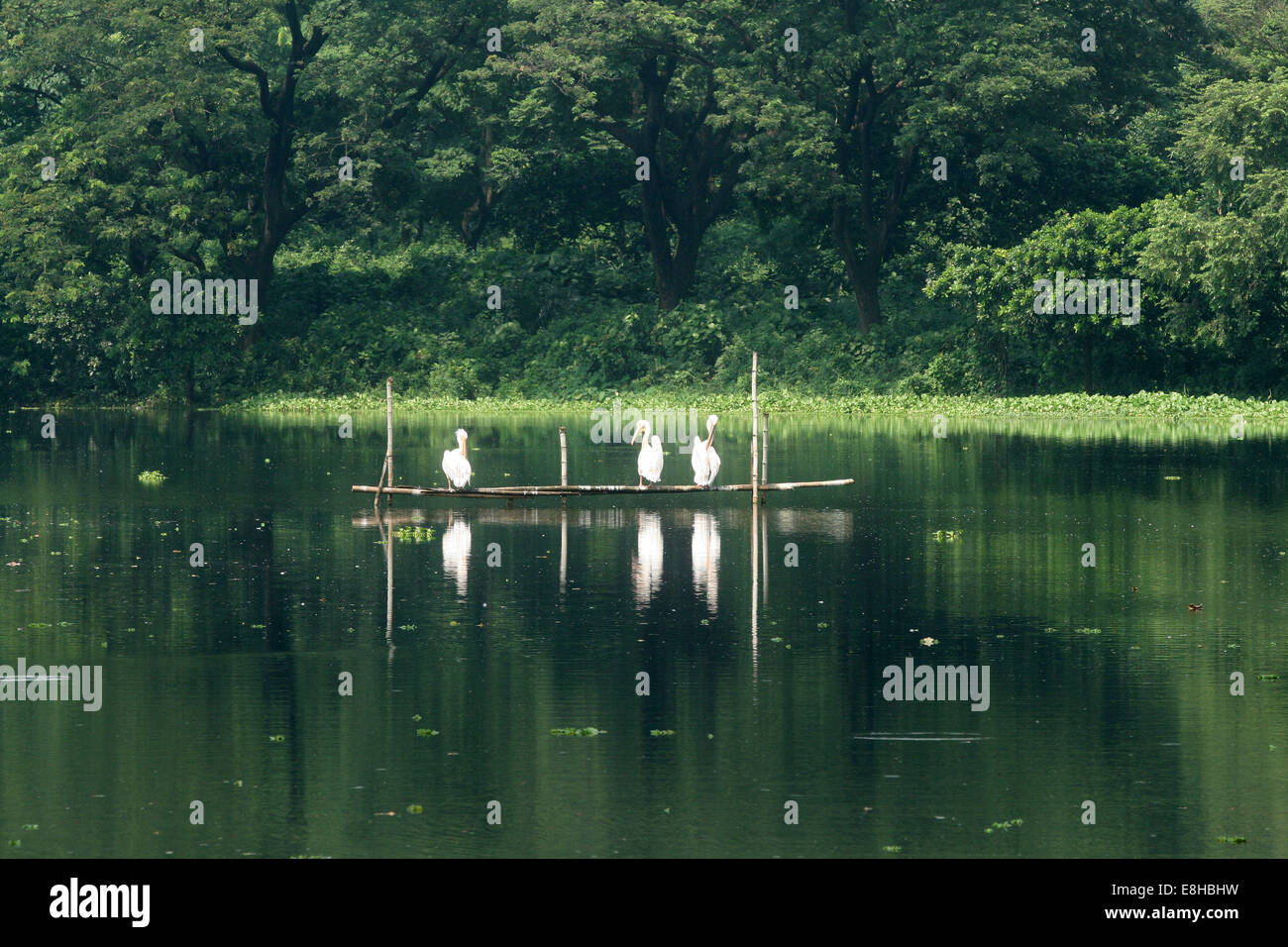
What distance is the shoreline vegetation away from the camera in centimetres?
6178

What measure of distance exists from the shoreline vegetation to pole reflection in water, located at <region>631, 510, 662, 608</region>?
1208 inches

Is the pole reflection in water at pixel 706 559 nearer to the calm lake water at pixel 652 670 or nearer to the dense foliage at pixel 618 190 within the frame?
the calm lake water at pixel 652 670

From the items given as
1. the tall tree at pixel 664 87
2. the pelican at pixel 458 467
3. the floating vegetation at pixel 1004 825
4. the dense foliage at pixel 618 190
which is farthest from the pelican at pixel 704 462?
the tall tree at pixel 664 87

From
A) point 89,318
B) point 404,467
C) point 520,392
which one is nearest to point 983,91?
point 520,392

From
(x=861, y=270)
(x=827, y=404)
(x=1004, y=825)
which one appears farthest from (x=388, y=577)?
(x=861, y=270)

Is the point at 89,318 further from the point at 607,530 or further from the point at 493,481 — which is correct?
the point at 607,530

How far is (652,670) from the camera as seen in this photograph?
1950 centimetres

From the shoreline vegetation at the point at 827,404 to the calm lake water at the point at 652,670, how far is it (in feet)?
79.3

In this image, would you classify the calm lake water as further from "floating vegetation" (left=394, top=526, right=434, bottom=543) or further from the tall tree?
the tall tree

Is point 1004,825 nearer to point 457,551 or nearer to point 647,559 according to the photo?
point 647,559

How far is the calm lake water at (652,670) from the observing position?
14.0m

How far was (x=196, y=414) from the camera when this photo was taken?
6931 cm

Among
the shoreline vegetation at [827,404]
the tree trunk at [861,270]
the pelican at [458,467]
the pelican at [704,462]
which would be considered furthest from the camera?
the tree trunk at [861,270]

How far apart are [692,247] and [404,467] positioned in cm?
3457
